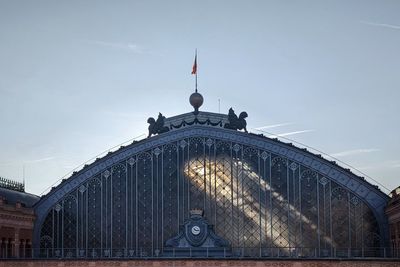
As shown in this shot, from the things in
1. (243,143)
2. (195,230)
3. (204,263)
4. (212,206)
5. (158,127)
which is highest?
(158,127)

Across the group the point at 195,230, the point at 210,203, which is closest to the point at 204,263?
the point at 195,230

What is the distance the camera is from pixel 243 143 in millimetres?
71562

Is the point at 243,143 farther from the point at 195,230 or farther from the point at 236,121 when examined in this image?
the point at 195,230

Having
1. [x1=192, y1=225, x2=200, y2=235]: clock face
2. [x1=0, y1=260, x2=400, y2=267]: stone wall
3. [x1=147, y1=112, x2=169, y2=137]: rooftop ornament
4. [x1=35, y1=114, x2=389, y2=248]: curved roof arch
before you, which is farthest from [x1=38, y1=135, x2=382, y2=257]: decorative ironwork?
[x1=0, y1=260, x2=400, y2=267]: stone wall

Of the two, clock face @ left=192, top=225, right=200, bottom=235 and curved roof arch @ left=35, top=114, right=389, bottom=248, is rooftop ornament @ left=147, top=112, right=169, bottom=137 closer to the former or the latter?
curved roof arch @ left=35, top=114, right=389, bottom=248

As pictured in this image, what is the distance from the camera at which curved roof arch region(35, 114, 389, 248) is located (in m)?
67.0

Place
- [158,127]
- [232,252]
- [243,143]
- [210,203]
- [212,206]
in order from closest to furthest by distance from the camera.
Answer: [232,252] < [212,206] < [210,203] < [243,143] < [158,127]

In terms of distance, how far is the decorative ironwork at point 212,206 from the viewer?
6719 cm

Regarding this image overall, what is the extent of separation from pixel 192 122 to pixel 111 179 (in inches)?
456

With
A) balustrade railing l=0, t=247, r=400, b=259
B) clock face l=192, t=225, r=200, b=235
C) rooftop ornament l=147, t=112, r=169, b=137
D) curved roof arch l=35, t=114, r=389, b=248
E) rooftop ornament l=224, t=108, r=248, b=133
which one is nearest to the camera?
balustrade railing l=0, t=247, r=400, b=259

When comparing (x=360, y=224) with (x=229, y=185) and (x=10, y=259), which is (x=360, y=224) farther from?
(x=10, y=259)

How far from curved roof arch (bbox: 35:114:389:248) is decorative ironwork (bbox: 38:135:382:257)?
435 mm

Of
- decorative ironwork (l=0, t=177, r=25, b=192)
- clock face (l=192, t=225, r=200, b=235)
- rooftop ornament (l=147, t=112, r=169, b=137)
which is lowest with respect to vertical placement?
clock face (l=192, t=225, r=200, b=235)

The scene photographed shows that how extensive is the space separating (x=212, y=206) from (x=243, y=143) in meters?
7.95
